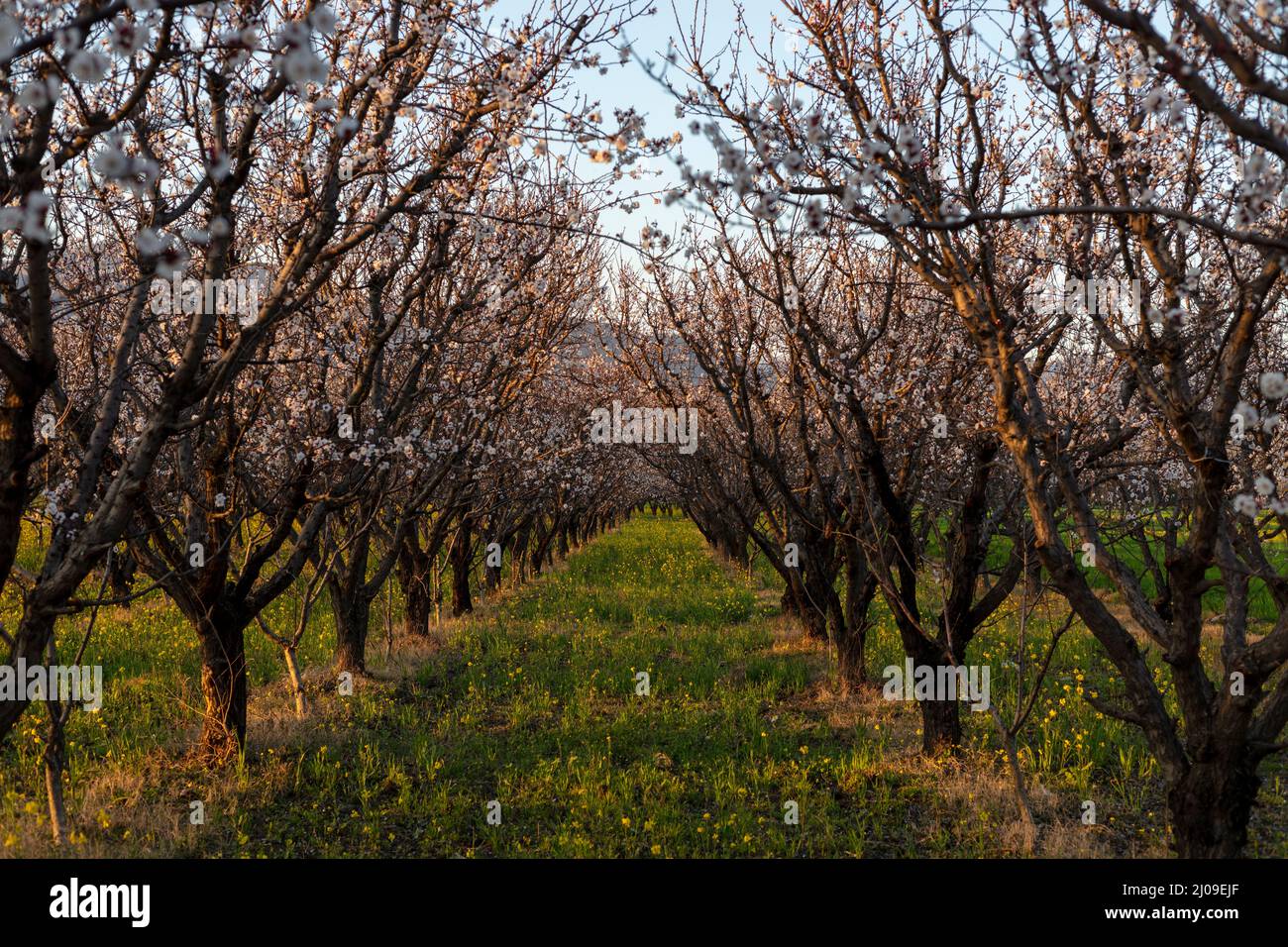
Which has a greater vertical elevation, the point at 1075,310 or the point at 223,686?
the point at 1075,310

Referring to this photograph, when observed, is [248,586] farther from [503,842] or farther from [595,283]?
[595,283]

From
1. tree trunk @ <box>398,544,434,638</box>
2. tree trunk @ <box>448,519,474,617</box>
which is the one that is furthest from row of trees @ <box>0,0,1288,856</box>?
tree trunk @ <box>448,519,474,617</box>

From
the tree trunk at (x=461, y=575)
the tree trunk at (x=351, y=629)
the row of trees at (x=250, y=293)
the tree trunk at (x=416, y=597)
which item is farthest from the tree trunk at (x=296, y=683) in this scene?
the tree trunk at (x=461, y=575)

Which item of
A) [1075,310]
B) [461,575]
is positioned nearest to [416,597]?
[461,575]

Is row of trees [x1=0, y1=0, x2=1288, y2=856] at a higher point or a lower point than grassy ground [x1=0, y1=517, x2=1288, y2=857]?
higher

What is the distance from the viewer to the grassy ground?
596cm

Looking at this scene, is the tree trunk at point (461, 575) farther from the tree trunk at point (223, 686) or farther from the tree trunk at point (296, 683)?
the tree trunk at point (223, 686)

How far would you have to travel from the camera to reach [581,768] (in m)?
7.38

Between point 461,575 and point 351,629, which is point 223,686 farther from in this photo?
point 461,575

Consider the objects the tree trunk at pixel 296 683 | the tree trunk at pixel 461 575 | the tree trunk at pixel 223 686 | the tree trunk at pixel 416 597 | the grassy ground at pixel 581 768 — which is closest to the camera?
the grassy ground at pixel 581 768

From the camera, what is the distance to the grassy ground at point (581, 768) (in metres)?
5.96

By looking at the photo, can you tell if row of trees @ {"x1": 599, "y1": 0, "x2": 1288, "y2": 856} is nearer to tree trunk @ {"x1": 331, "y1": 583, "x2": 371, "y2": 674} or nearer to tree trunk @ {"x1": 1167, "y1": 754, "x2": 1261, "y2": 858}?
tree trunk @ {"x1": 1167, "y1": 754, "x2": 1261, "y2": 858}
